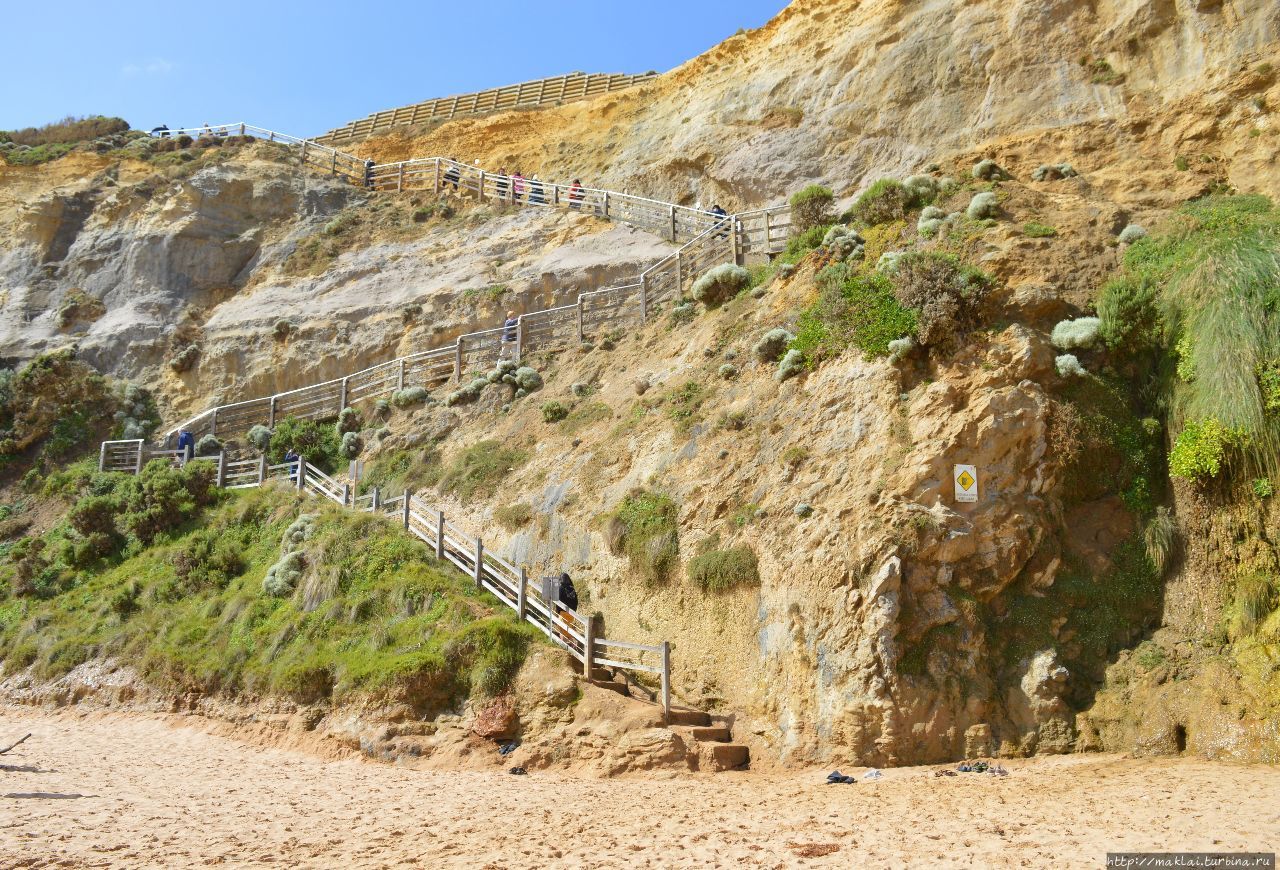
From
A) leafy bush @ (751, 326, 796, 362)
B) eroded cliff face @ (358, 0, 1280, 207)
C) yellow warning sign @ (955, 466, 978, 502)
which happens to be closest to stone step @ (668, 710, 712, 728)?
yellow warning sign @ (955, 466, 978, 502)

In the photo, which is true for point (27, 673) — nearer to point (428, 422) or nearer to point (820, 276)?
point (428, 422)

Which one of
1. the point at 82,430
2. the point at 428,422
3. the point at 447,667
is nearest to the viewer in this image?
the point at 447,667

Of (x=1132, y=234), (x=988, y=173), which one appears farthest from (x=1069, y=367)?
(x=988, y=173)

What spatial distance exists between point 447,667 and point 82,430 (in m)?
21.3

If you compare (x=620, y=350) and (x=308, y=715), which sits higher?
(x=620, y=350)

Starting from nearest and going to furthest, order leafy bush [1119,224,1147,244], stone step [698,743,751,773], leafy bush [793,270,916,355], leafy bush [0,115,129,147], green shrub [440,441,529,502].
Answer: stone step [698,743,751,773], leafy bush [793,270,916,355], leafy bush [1119,224,1147,244], green shrub [440,441,529,502], leafy bush [0,115,129,147]

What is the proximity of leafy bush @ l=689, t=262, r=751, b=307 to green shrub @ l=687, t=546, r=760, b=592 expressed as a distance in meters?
8.27

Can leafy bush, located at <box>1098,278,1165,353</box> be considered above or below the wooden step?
above

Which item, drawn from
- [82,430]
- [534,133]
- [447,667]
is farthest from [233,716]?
[534,133]

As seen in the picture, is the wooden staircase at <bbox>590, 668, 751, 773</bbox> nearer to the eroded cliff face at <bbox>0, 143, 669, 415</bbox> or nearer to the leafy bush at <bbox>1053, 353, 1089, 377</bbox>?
the leafy bush at <bbox>1053, 353, 1089, 377</bbox>

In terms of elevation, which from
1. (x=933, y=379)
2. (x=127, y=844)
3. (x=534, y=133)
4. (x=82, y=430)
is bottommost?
(x=127, y=844)

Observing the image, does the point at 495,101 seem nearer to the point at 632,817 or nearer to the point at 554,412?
the point at 554,412

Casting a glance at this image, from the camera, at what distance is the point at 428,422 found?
80.7 ft

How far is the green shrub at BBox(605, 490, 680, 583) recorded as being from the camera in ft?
51.7
